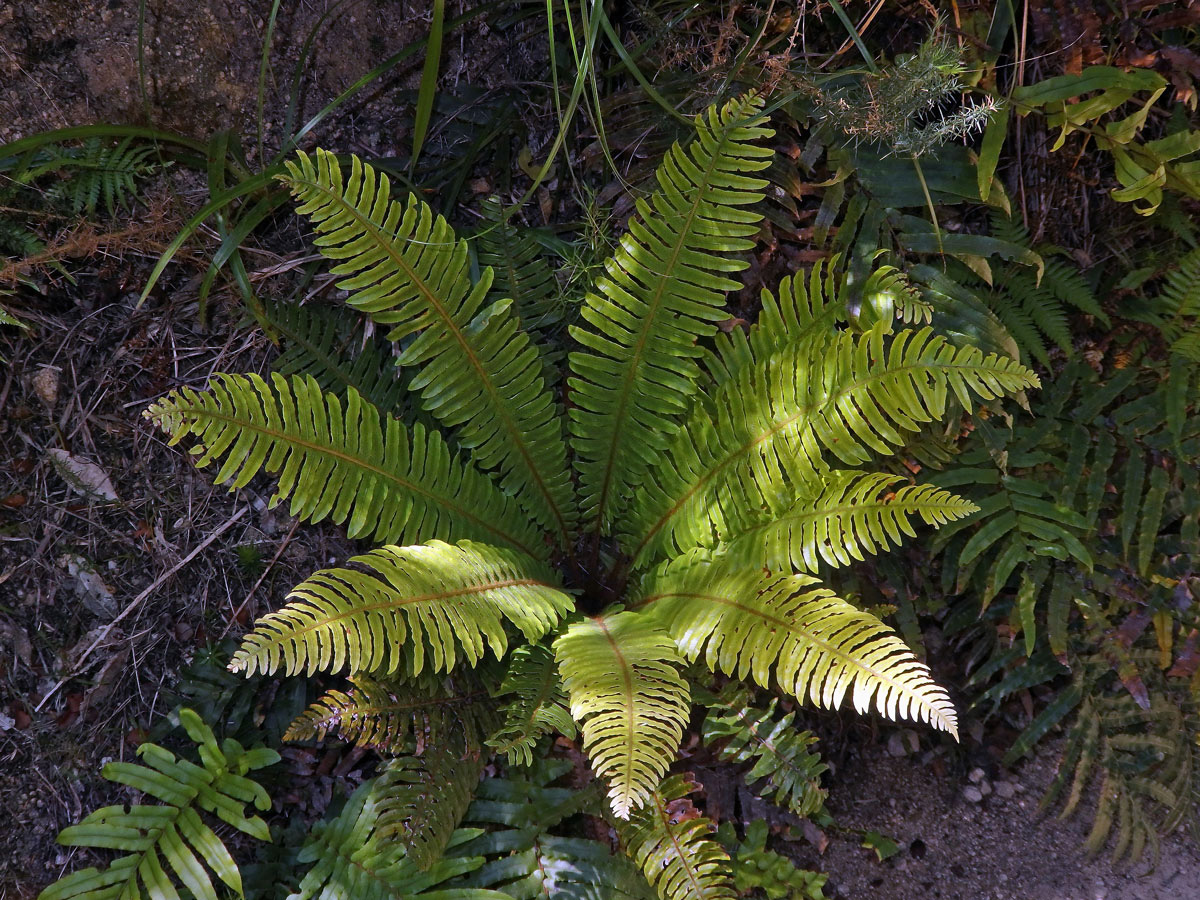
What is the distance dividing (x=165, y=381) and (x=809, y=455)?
6.64 ft

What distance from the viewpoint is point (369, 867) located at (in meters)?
2.18

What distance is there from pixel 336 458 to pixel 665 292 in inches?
38.7

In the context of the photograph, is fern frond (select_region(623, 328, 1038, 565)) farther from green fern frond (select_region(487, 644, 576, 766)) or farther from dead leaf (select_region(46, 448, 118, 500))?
dead leaf (select_region(46, 448, 118, 500))

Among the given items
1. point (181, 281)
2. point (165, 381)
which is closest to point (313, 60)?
point (181, 281)

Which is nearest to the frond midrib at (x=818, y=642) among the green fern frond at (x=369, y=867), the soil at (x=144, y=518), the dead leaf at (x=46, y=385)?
the green fern frond at (x=369, y=867)

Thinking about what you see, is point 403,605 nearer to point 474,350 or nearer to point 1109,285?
point 474,350

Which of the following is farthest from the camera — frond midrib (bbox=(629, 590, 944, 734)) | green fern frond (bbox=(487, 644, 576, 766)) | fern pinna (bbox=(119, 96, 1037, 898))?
green fern frond (bbox=(487, 644, 576, 766))

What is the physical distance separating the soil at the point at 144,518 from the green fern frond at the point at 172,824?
305 mm

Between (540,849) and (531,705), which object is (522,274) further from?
(540,849)

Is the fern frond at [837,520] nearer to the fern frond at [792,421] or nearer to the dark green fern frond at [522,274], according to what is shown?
the fern frond at [792,421]

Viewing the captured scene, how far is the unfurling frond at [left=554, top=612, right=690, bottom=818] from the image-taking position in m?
1.72

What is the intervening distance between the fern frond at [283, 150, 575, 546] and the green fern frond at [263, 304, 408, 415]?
142 mm

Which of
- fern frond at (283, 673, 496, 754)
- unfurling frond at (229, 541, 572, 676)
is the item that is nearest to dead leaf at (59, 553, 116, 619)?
fern frond at (283, 673, 496, 754)

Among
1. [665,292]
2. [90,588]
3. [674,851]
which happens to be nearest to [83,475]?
[90,588]
